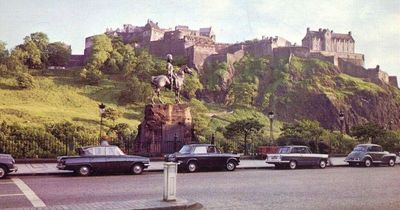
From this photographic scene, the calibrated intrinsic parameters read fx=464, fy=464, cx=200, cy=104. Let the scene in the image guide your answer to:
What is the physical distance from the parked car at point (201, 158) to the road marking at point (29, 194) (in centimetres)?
658

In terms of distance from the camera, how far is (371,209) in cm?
940

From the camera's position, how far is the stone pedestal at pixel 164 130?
2547 centimetres

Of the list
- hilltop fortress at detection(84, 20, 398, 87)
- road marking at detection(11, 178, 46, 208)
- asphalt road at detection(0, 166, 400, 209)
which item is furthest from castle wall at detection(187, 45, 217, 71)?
road marking at detection(11, 178, 46, 208)

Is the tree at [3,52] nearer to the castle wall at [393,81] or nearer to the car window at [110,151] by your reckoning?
the car window at [110,151]

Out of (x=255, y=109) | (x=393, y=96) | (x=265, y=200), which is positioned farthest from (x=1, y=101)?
(x=393, y=96)

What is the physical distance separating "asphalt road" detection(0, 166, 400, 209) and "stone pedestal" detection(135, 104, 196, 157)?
9755mm

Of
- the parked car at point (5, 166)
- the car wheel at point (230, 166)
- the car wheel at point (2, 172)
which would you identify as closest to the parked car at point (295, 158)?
the car wheel at point (230, 166)

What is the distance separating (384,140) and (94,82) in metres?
57.5

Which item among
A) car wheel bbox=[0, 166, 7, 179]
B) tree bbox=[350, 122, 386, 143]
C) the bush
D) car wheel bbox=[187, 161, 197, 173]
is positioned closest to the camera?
car wheel bbox=[0, 166, 7, 179]

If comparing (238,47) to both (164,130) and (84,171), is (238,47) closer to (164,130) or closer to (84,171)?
(164,130)

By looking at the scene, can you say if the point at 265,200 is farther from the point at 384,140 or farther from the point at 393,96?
the point at 393,96

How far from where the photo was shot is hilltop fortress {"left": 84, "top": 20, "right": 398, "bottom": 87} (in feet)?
326

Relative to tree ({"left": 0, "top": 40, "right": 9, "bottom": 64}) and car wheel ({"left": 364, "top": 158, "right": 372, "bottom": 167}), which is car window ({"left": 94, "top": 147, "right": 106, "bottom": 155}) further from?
tree ({"left": 0, "top": 40, "right": 9, "bottom": 64})

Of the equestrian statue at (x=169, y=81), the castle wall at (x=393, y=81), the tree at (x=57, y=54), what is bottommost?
the equestrian statue at (x=169, y=81)
